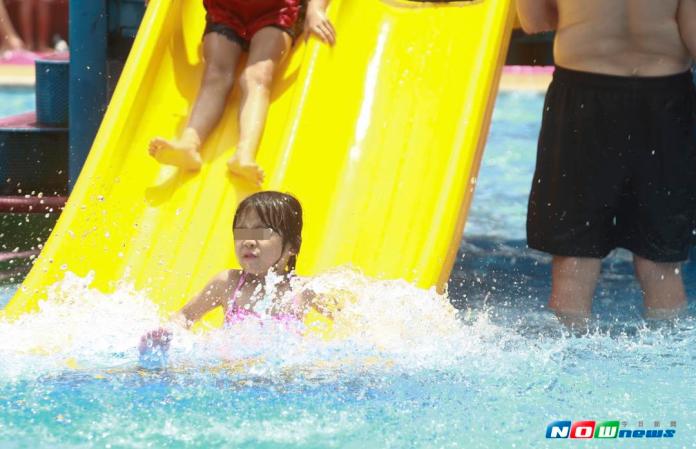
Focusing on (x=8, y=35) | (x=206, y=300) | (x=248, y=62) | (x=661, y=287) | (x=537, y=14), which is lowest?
(x=8, y=35)

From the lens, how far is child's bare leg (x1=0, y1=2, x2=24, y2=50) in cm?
1303

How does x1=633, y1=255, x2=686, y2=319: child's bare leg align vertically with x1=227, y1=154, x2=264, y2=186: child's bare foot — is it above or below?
below

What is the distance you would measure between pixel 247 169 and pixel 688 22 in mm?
1443

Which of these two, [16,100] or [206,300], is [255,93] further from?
[16,100]

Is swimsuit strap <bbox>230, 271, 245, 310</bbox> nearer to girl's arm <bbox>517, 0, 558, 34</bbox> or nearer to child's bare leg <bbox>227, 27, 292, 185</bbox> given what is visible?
child's bare leg <bbox>227, 27, 292, 185</bbox>

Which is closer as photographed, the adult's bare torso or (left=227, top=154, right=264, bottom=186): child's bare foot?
the adult's bare torso

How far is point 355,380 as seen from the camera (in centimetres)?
286

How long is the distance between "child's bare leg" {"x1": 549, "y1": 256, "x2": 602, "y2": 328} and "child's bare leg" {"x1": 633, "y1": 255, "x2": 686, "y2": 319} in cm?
14

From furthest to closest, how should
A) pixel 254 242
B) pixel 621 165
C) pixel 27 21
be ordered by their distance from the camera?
1. pixel 27 21
2. pixel 621 165
3. pixel 254 242

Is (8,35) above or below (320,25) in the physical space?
below

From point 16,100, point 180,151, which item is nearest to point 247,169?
point 180,151

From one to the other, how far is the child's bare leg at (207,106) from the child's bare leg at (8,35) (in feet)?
31.3

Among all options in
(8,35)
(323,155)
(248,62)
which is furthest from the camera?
(8,35)

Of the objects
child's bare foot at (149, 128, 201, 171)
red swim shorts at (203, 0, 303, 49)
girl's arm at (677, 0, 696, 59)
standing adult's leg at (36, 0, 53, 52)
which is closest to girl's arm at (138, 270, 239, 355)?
child's bare foot at (149, 128, 201, 171)
